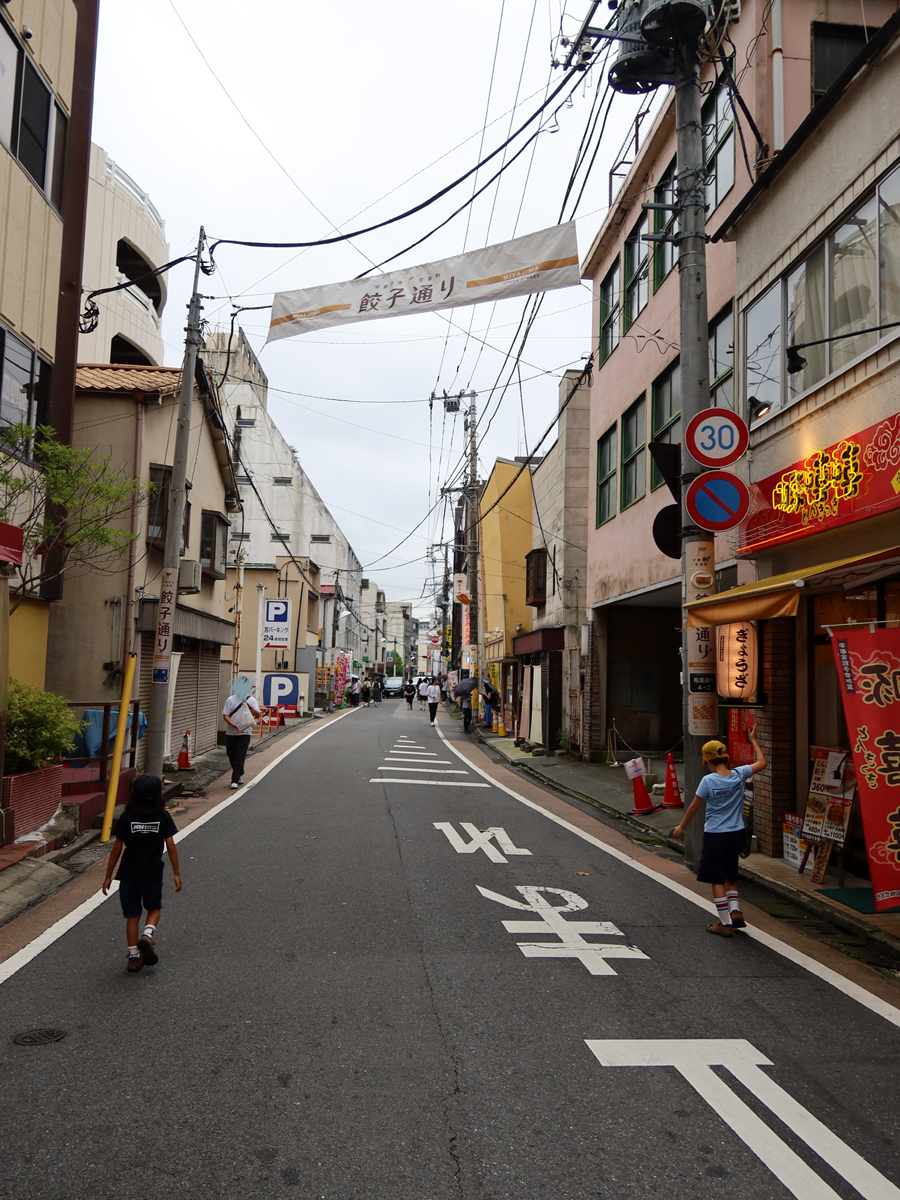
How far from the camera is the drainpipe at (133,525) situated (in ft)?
52.5

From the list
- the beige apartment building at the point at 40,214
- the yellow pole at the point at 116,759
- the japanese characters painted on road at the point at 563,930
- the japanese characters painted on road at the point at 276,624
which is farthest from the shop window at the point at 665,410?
the japanese characters painted on road at the point at 276,624

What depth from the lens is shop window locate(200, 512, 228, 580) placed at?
821 inches

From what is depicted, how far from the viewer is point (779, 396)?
10.6m

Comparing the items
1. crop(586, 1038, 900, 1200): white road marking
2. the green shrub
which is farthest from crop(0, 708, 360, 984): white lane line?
crop(586, 1038, 900, 1200): white road marking

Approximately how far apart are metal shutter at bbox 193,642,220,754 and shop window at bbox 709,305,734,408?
13.7m

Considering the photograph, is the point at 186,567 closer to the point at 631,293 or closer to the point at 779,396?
the point at 631,293

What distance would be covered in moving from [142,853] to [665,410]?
12514mm

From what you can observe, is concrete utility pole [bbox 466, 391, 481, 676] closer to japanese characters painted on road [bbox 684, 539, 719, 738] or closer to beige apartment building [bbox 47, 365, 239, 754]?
beige apartment building [bbox 47, 365, 239, 754]

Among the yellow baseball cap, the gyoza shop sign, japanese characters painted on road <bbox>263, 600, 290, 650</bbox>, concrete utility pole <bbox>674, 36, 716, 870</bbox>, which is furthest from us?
japanese characters painted on road <bbox>263, 600, 290, 650</bbox>

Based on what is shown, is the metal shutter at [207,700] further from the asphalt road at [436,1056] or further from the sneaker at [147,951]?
the sneaker at [147,951]

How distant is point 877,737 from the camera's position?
21.5ft

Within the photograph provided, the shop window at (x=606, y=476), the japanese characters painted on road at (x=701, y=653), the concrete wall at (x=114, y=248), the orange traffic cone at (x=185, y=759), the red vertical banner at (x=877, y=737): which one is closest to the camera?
the red vertical banner at (x=877, y=737)

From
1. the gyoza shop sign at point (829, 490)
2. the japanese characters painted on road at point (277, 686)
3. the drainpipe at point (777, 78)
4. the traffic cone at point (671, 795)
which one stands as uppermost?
the drainpipe at point (777, 78)

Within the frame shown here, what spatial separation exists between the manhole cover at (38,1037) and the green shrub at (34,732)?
18.1ft
